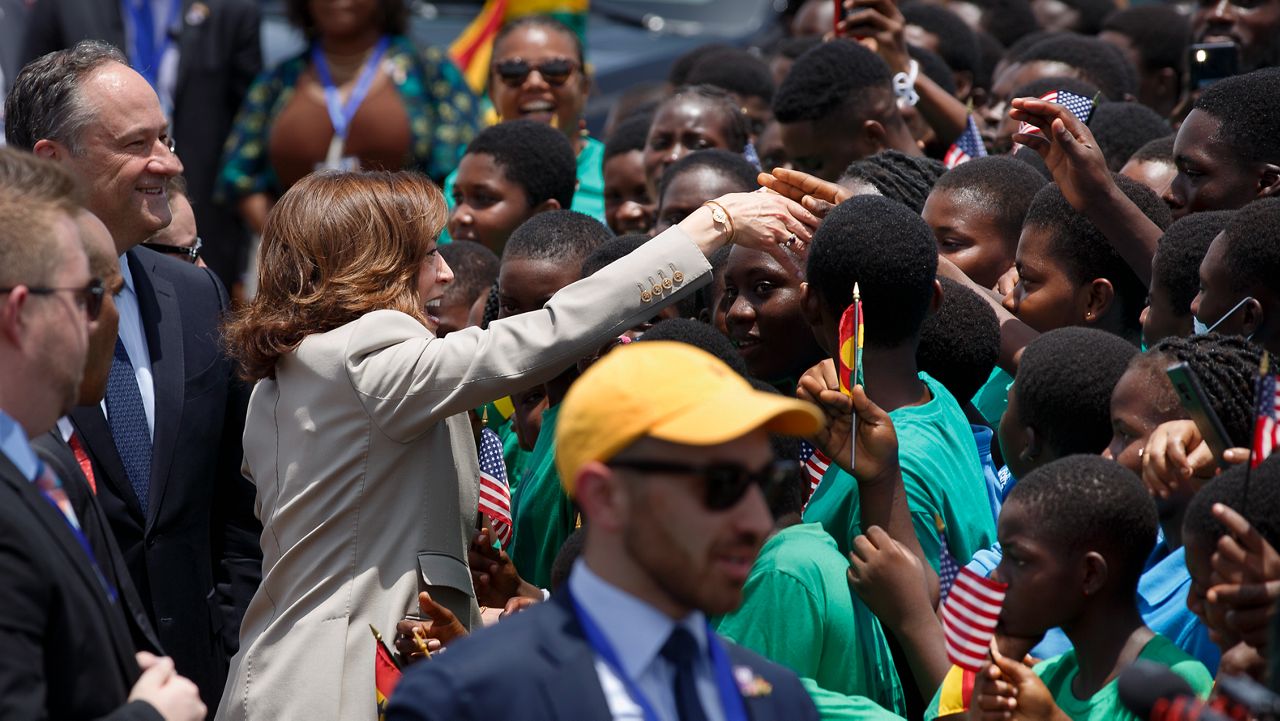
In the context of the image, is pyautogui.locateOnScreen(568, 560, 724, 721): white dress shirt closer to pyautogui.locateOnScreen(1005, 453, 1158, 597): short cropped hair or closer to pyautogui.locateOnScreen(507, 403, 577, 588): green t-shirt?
pyautogui.locateOnScreen(1005, 453, 1158, 597): short cropped hair

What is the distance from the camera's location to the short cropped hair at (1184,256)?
175 inches

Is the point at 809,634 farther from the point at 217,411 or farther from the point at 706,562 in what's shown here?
the point at 217,411

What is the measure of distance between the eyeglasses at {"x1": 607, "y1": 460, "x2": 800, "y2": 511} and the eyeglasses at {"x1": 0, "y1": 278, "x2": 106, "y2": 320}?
107 centimetres

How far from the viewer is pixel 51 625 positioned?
8.90ft

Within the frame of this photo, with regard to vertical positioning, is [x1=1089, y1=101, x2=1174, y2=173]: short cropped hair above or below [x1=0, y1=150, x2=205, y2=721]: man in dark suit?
below

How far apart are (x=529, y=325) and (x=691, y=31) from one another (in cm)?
1053

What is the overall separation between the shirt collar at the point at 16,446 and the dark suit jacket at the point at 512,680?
0.83 metres

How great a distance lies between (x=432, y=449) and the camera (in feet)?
12.7

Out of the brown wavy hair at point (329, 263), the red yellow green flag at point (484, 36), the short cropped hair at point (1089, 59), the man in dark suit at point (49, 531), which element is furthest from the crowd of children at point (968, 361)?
the red yellow green flag at point (484, 36)

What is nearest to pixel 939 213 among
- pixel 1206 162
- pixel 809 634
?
pixel 1206 162

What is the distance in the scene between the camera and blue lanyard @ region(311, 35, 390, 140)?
8.32 metres

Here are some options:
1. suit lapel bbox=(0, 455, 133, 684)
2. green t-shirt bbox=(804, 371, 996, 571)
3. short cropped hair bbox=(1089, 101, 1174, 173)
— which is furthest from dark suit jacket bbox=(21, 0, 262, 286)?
suit lapel bbox=(0, 455, 133, 684)

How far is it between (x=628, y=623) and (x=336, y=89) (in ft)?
20.9

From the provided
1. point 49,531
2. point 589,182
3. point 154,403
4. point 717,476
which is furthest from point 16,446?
point 589,182
